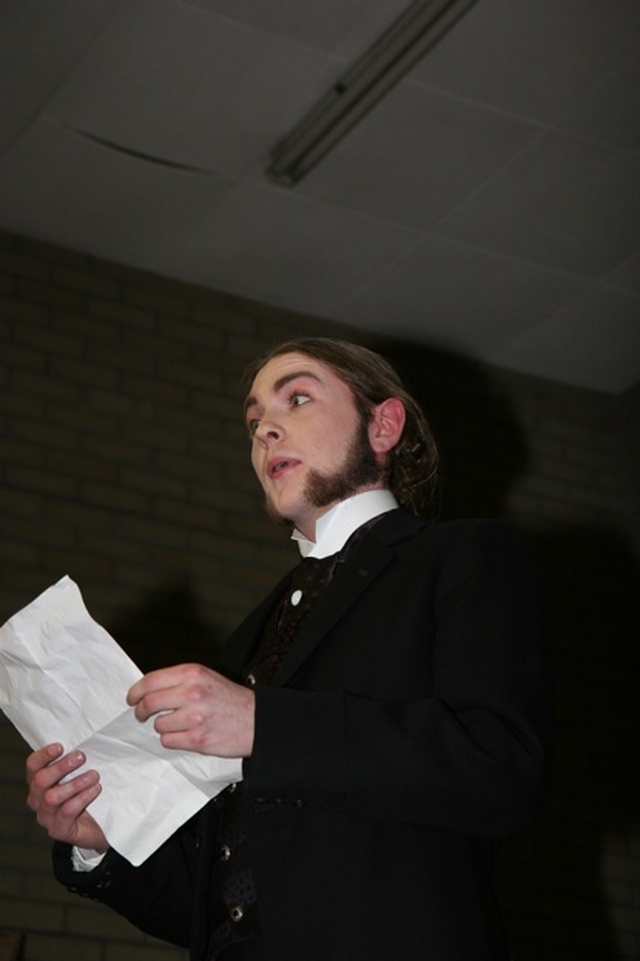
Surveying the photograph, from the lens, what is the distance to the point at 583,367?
6.99m

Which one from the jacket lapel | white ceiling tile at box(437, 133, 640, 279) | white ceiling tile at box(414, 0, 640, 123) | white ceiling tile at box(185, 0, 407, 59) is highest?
white ceiling tile at box(185, 0, 407, 59)

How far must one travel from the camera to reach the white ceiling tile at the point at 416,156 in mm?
5297

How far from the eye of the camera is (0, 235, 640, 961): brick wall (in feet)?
18.1

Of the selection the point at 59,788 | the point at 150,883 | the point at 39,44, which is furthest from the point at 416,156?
the point at 59,788

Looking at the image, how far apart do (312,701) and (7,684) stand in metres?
0.45

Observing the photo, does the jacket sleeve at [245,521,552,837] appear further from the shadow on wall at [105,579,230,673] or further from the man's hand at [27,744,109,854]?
the shadow on wall at [105,579,230,673]

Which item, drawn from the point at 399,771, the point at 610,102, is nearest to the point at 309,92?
the point at 610,102

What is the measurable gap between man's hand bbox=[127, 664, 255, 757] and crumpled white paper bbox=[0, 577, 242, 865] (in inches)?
4.4

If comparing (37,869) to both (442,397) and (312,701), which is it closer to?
(442,397)

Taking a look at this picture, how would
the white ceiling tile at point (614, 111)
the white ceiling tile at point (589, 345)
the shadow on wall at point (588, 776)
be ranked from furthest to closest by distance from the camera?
the white ceiling tile at point (589, 345) < the shadow on wall at point (588, 776) < the white ceiling tile at point (614, 111)

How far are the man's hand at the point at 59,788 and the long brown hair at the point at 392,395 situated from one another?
83 centimetres

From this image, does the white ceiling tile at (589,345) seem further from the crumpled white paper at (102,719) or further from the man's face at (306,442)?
the crumpled white paper at (102,719)

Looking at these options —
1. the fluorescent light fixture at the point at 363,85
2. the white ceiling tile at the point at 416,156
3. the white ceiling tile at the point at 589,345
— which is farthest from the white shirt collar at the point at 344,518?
the white ceiling tile at the point at 589,345

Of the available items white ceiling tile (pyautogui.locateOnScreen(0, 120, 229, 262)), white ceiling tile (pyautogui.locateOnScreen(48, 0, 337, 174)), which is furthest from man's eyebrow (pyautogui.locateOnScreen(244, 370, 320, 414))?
white ceiling tile (pyautogui.locateOnScreen(0, 120, 229, 262))
